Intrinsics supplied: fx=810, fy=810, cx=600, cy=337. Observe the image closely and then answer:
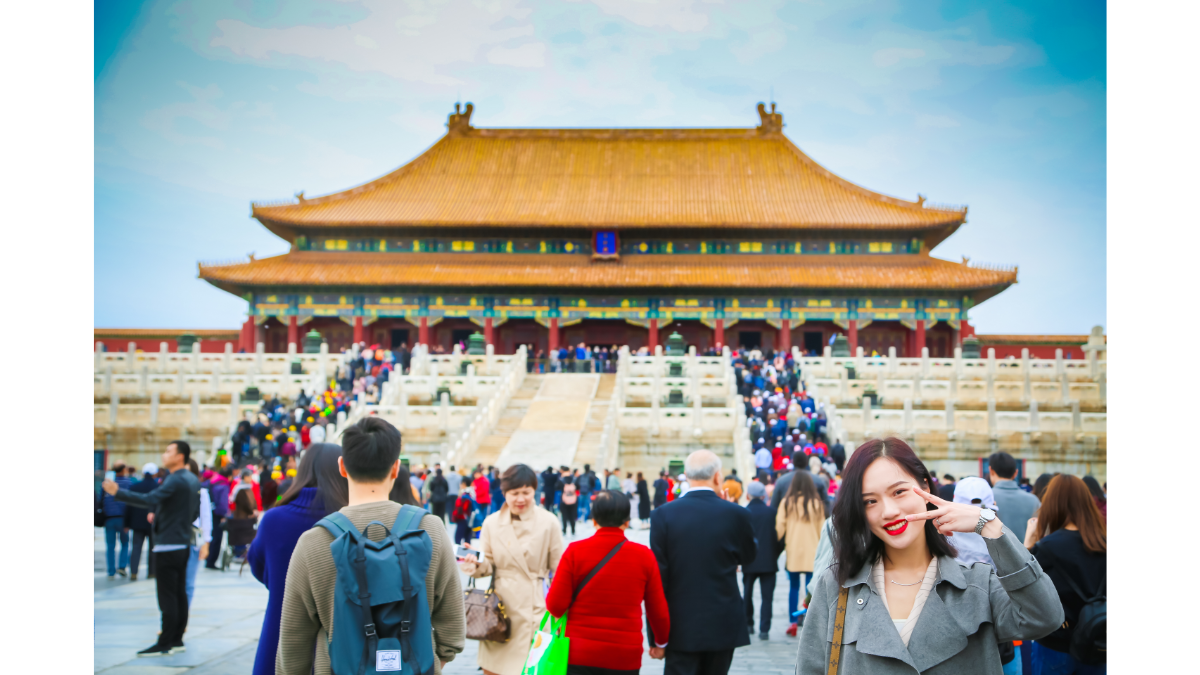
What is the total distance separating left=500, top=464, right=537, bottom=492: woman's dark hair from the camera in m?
4.23

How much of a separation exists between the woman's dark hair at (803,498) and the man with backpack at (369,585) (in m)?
4.17

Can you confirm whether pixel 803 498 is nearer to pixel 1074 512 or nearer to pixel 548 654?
pixel 1074 512

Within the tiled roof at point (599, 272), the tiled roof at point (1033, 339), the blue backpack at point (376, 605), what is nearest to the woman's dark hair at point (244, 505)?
the blue backpack at point (376, 605)

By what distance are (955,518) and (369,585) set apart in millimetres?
1759

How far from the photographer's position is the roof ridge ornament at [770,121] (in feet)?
119

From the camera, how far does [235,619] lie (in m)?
6.86

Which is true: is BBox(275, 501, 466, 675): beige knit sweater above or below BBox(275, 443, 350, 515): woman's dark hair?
below

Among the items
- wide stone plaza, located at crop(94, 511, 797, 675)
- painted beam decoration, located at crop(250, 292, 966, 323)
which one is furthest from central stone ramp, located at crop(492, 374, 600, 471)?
painted beam decoration, located at crop(250, 292, 966, 323)

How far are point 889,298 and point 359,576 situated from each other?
29310 mm

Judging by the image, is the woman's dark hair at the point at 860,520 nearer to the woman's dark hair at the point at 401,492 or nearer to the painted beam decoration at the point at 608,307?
the woman's dark hair at the point at 401,492

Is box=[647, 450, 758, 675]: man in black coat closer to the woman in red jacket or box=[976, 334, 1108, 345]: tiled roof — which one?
the woman in red jacket

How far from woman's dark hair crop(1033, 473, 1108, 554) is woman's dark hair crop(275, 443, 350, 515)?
→ 3177mm

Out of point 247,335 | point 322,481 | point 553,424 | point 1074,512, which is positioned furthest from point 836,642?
point 247,335

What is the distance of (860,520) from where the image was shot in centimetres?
228
